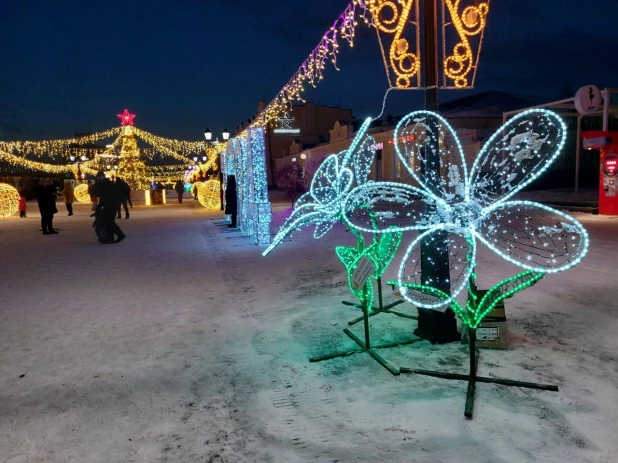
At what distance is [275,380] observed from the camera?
397cm

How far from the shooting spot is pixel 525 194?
74.4 feet

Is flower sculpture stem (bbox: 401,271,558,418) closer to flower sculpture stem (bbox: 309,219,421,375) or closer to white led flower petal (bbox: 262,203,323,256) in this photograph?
flower sculpture stem (bbox: 309,219,421,375)

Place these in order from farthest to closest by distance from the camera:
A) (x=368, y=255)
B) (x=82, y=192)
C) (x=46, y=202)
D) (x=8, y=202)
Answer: (x=82, y=192), (x=8, y=202), (x=46, y=202), (x=368, y=255)

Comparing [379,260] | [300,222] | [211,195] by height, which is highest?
[300,222]

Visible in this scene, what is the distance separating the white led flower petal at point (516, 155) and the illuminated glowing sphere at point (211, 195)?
22.0m

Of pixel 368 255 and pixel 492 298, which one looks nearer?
pixel 492 298

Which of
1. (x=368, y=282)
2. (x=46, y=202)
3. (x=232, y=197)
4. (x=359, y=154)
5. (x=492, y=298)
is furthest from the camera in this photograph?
(x=232, y=197)

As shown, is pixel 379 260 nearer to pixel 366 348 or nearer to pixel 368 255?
pixel 368 255

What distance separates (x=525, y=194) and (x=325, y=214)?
20.5 metres

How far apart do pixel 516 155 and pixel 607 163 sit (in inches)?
561

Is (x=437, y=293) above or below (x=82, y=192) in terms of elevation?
below

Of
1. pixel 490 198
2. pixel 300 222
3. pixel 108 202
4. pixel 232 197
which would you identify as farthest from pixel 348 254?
pixel 232 197

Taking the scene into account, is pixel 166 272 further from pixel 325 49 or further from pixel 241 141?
pixel 241 141

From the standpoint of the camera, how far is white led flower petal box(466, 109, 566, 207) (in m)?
3.28
